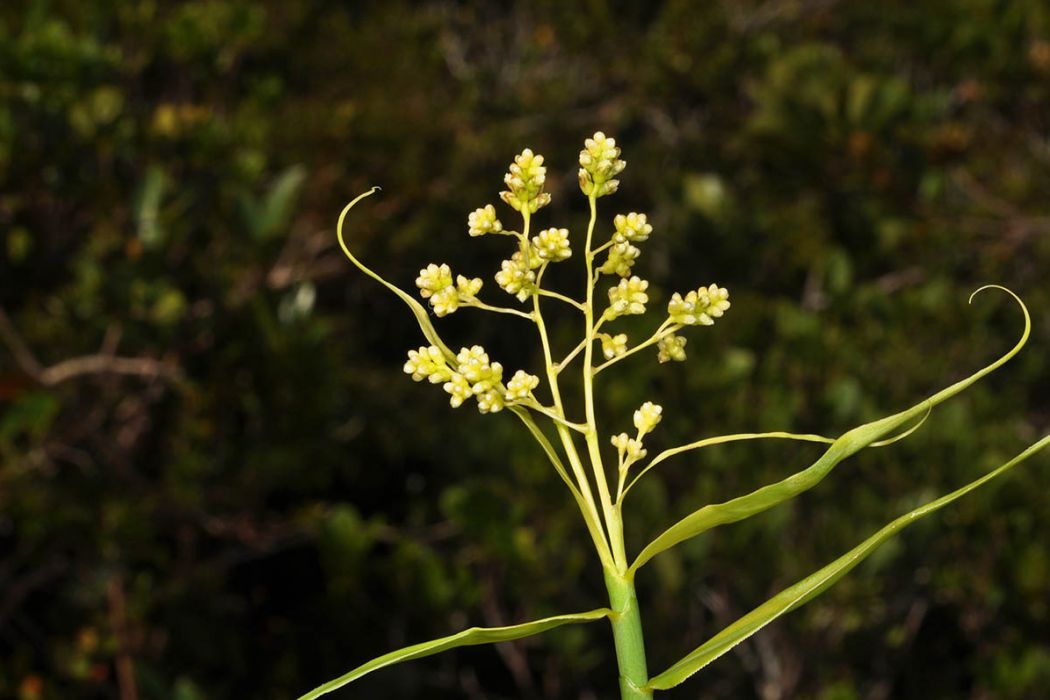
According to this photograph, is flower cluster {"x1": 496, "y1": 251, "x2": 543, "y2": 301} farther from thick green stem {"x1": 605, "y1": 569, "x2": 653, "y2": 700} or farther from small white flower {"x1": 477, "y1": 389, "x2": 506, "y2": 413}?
thick green stem {"x1": 605, "y1": 569, "x2": 653, "y2": 700}

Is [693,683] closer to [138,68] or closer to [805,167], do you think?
[805,167]

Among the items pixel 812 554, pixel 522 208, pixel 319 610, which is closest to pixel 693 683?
pixel 812 554

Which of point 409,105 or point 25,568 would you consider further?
point 409,105

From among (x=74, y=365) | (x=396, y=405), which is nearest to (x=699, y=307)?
(x=74, y=365)

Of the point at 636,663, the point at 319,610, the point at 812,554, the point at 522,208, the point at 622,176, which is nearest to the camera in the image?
the point at 636,663

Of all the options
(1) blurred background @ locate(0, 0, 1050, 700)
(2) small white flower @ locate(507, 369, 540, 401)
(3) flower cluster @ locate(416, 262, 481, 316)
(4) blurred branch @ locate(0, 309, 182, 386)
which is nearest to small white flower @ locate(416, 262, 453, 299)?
(3) flower cluster @ locate(416, 262, 481, 316)

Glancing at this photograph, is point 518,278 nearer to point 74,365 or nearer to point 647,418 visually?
point 647,418

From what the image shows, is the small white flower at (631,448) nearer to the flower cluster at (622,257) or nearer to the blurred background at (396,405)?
the flower cluster at (622,257)
